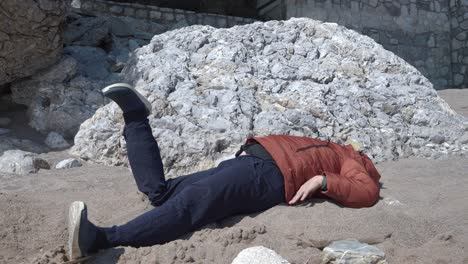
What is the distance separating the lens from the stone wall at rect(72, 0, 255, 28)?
22.5ft

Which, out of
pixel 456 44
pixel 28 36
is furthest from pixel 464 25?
pixel 28 36

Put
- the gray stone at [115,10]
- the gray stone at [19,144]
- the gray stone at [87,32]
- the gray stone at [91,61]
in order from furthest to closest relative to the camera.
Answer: the gray stone at [115,10]
the gray stone at [87,32]
the gray stone at [91,61]
the gray stone at [19,144]

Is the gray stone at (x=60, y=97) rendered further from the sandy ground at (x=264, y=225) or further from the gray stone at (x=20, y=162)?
the sandy ground at (x=264, y=225)

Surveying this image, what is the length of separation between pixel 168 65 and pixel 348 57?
1.59 meters

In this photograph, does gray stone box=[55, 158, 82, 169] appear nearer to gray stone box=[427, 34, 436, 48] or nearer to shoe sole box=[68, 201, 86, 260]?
shoe sole box=[68, 201, 86, 260]

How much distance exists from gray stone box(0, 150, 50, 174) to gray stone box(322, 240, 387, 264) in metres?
2.08

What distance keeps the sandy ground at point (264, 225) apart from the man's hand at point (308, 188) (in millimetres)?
48

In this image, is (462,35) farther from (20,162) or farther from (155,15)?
(20,162)

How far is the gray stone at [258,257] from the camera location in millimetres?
2033

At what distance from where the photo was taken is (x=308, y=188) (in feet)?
8.38

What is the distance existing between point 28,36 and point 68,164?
1188 millimetres

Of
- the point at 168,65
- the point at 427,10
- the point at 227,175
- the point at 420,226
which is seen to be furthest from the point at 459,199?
the point at 427,10

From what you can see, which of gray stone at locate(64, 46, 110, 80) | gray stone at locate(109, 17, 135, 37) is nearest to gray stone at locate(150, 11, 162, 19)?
gray stone at locate(109, 17, 135, 37)

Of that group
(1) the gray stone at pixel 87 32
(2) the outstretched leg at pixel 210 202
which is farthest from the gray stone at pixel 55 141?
(2) the outstretched leg at pixel 210 202
